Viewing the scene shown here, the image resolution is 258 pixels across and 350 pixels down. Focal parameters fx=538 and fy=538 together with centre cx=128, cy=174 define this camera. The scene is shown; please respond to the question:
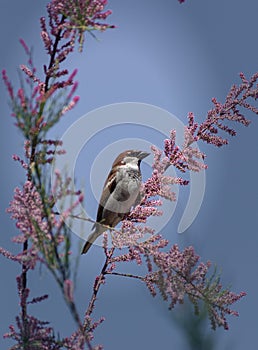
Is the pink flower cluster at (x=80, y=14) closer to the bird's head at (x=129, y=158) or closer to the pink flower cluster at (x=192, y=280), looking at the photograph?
the pink flower cluster at (x=192, y=280)

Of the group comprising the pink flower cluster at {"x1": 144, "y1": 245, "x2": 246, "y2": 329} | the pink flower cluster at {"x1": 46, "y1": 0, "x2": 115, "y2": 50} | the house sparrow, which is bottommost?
the pink flower cluster at {"x1": 144, "y1": 245, "x2": 246, "y2": 329}

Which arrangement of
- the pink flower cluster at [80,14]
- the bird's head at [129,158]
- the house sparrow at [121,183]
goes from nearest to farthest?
the pink flower cluster at [80,14], the house sparrow at [121,183], the bird's head at [129,158]

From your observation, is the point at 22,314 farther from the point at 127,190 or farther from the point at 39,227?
the point at 127,190

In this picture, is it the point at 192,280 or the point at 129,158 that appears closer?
the point at 192,280

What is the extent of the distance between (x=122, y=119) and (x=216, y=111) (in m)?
0.83

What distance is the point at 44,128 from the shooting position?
243 centimetres

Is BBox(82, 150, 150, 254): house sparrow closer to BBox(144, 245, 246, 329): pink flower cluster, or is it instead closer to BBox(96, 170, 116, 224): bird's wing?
BBox(96, 170, 116, 224): bird's wing

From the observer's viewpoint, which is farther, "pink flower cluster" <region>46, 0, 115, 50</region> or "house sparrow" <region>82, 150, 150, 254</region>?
"house sparrow" <region>82, 150, 150, 254</region>

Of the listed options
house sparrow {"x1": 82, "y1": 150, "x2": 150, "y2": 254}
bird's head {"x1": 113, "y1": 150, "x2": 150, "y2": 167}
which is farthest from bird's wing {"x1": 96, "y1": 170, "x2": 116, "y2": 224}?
bird's head {"x1": 113, "y1": 150, "x2": 150, "y2": 167}

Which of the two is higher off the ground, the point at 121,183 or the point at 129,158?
the point at 129,158

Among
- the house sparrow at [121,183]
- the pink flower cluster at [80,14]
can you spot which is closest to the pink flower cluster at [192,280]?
the pink flower cluster at [80,14]

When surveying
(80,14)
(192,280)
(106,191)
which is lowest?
(192,280)

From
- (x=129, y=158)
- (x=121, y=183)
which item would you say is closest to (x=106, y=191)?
(x=121, y=183)

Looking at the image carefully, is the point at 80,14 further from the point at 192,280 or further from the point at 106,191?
the point at 106,191
